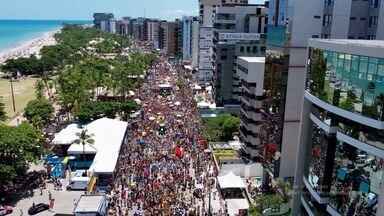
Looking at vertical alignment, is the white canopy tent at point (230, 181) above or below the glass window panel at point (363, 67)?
below

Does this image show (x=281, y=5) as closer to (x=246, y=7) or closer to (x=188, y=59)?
(x=246, y=7)

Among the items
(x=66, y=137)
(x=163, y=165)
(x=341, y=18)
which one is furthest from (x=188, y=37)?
(x=341, y=18)

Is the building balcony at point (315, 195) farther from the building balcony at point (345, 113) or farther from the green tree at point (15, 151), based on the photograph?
the green tree at point (15, 151)

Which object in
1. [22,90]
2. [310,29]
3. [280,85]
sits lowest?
[22,90]

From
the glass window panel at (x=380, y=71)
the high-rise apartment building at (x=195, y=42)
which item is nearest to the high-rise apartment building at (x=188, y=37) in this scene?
the high-rise apartment building at (x=195, y=42)

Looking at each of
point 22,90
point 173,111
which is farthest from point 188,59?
point 173,111

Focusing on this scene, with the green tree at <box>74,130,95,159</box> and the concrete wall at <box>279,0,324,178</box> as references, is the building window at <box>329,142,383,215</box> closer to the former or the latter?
the concrete wall at <box>279,0,324,178</box>
